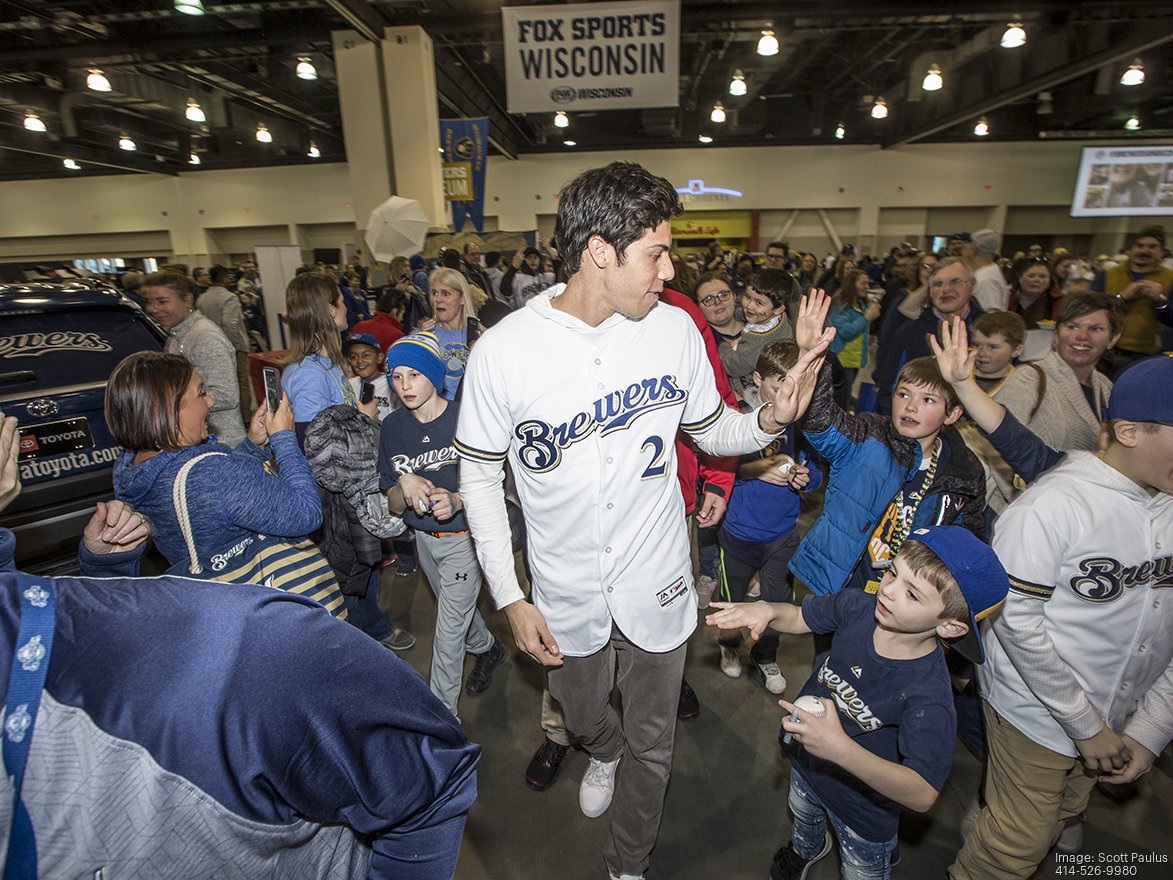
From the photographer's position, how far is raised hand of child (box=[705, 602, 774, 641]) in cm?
178

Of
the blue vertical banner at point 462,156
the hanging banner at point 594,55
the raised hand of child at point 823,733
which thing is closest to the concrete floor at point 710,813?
the raised hand of child at point 823,733

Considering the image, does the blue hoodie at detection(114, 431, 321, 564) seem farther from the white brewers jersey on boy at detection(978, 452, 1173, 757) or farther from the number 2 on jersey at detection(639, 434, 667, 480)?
the white brewers jersey on boy at detection(978, 452, 1173, 757)

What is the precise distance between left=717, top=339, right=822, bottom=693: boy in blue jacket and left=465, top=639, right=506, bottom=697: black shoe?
4.62 feet

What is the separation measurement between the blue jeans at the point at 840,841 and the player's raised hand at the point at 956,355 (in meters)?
1.62

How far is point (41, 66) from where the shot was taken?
Answer: 39.5ft

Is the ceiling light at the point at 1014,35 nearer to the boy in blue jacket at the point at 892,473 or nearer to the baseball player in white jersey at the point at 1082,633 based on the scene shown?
the boy in blue jacket at the point at 892,473

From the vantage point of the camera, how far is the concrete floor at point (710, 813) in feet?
7.82

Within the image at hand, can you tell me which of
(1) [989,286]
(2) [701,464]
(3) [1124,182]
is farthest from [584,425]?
(3) [1124,182]

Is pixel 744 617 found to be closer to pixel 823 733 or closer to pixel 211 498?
pixel 823 733

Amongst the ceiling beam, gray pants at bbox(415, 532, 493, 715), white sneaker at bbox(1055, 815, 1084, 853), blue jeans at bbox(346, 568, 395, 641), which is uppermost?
the ceiling beam

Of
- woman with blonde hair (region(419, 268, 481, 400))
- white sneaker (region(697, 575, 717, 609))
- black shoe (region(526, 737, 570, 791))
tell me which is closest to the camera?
black shoe (region(526, 737, 570, 791))

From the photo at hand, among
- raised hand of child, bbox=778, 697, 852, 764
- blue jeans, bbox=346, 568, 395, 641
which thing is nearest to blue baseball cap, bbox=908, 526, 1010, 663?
raised hand of child, bbox=778, 697, 852, 764

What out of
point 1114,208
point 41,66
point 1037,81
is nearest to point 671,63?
point 1037,81

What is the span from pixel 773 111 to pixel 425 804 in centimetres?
2415
